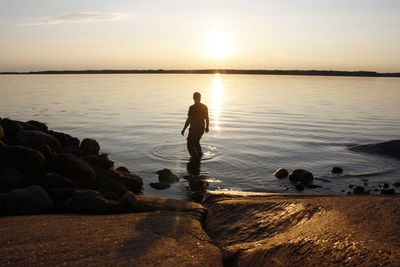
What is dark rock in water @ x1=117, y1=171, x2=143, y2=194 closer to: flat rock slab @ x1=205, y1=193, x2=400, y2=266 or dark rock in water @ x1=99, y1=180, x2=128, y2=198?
dark rock in water @ x1=99, y1=180, x2=128, y2=198

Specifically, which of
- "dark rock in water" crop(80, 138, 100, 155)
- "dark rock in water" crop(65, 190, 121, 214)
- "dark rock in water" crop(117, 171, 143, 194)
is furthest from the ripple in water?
"dark rock in water" crop(65, 190, 121, 214)

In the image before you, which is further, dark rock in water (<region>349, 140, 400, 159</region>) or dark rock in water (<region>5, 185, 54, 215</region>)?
dark rock in water (<region>349, 140, 400, 159</region>)

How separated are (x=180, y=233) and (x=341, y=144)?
45.5 ft

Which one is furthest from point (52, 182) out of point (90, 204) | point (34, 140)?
point (34, 140)

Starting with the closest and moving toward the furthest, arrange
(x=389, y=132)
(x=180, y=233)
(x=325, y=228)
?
(x=325, y=228) < (x=180, y=233) < (x=389, y=132)

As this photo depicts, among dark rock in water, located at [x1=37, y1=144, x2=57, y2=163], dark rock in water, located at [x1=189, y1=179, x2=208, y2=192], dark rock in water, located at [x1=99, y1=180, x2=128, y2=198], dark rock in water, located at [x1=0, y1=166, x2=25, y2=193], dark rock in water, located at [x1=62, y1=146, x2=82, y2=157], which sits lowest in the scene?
dark rock in water, located at [x1=189, y1=179, x2=208, y2=192]

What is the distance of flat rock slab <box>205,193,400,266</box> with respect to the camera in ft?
13.4

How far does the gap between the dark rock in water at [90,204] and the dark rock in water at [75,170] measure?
5.87ft

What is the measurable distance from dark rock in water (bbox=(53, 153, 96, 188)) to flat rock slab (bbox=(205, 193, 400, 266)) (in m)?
3.49

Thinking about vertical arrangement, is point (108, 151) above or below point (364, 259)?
below

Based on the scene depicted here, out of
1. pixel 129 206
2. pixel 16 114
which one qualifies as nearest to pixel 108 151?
pixel 129 206

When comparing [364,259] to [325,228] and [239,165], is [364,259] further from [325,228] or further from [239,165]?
[239,165]

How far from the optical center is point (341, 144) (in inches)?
672

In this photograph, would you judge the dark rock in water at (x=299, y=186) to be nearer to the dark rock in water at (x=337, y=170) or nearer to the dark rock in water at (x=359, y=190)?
the dark rock in water at (x=359, y=190)
